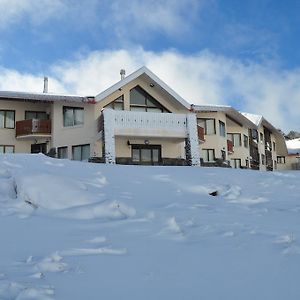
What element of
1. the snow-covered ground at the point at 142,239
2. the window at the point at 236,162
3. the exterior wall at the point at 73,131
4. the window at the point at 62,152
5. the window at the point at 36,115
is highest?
the window at the point at 36,115

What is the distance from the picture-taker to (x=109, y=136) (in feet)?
82.8

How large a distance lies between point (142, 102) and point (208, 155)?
7816mm

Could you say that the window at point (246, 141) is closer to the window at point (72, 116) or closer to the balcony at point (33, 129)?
the window at point (72, 116)

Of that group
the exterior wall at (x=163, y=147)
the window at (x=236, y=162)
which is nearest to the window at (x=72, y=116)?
the exterior wall at (x=163, y=147)

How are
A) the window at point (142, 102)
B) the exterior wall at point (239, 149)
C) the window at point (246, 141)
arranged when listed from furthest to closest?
the window at point (246, 141) < the exterior wall at point (239, 149) < the window at point (142, 102)

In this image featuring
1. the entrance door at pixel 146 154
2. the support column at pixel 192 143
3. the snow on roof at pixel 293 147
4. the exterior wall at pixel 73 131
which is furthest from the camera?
the snow on roof at pixel 293 147

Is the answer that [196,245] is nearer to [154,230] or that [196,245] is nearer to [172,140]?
[154,230]

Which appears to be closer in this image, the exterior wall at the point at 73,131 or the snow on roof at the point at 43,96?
the snow on roof at the point at 43,96

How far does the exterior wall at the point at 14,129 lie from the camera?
96.8ft

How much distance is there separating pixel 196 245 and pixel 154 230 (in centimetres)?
99

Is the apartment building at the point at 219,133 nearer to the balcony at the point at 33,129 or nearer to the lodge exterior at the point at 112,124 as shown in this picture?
the lodge exterior at the point at 112,124

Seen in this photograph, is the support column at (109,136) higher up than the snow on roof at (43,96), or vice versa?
the snow on roof at (43,96)

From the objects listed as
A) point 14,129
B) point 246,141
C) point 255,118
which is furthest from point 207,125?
point 14,129

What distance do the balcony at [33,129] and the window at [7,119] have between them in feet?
3.06
